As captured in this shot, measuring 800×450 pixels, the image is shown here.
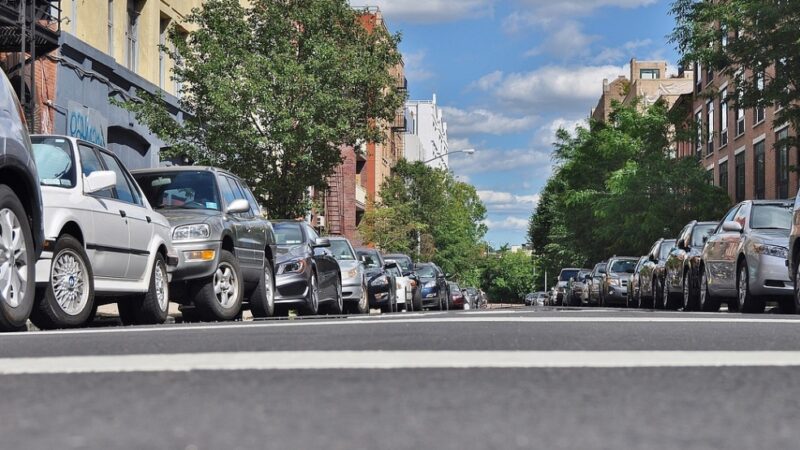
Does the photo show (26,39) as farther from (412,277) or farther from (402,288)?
(412,277)

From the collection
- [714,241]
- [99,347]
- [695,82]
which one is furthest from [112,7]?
[695,82]

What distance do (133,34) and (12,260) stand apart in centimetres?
2104

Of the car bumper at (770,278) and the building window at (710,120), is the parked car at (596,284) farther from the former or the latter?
the car bumper at (770,278)

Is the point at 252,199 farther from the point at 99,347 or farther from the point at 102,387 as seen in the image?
the point at 102,387

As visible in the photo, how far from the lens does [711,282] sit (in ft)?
58.9

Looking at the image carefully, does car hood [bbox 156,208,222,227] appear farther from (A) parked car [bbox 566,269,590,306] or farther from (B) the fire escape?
(A) parked car [bbox 566,269,590,306]

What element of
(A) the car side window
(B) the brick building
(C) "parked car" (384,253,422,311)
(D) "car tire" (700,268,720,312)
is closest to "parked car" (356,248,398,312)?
(C) "parked car" (384,253,422,311)

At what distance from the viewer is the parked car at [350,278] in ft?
73.0

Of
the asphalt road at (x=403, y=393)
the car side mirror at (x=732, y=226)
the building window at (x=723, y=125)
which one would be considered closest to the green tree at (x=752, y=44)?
the car side mirror at (x=732, y=226)

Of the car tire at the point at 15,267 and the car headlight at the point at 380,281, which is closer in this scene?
the car tire at the point at 15,267

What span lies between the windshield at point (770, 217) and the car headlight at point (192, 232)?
24.7 ft

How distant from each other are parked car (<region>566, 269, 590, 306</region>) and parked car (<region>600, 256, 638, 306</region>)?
655 cm

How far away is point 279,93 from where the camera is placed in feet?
87.4

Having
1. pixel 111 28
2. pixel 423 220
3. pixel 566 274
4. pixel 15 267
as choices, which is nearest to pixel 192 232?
pixel 15 267
